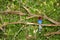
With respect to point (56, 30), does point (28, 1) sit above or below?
above

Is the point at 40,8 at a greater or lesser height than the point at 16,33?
greater

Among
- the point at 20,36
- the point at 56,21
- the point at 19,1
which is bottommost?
the point at 20,36

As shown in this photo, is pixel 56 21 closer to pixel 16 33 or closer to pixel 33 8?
pixel 33 8

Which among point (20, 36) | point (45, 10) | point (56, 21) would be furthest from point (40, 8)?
point (20, 36)

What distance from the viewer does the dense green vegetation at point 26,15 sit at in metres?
2.93

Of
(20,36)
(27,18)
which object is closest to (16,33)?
(20,36)

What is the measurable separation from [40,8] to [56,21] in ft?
0.99

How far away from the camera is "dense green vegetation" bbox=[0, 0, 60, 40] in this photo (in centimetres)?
293

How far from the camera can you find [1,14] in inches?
119

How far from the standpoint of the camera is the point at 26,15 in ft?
9.89

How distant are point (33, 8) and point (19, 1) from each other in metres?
0.22

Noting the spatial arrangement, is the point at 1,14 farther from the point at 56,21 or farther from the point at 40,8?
the point at 56,21

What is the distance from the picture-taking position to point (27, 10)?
9.86 ft

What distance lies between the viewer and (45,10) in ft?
10.00
